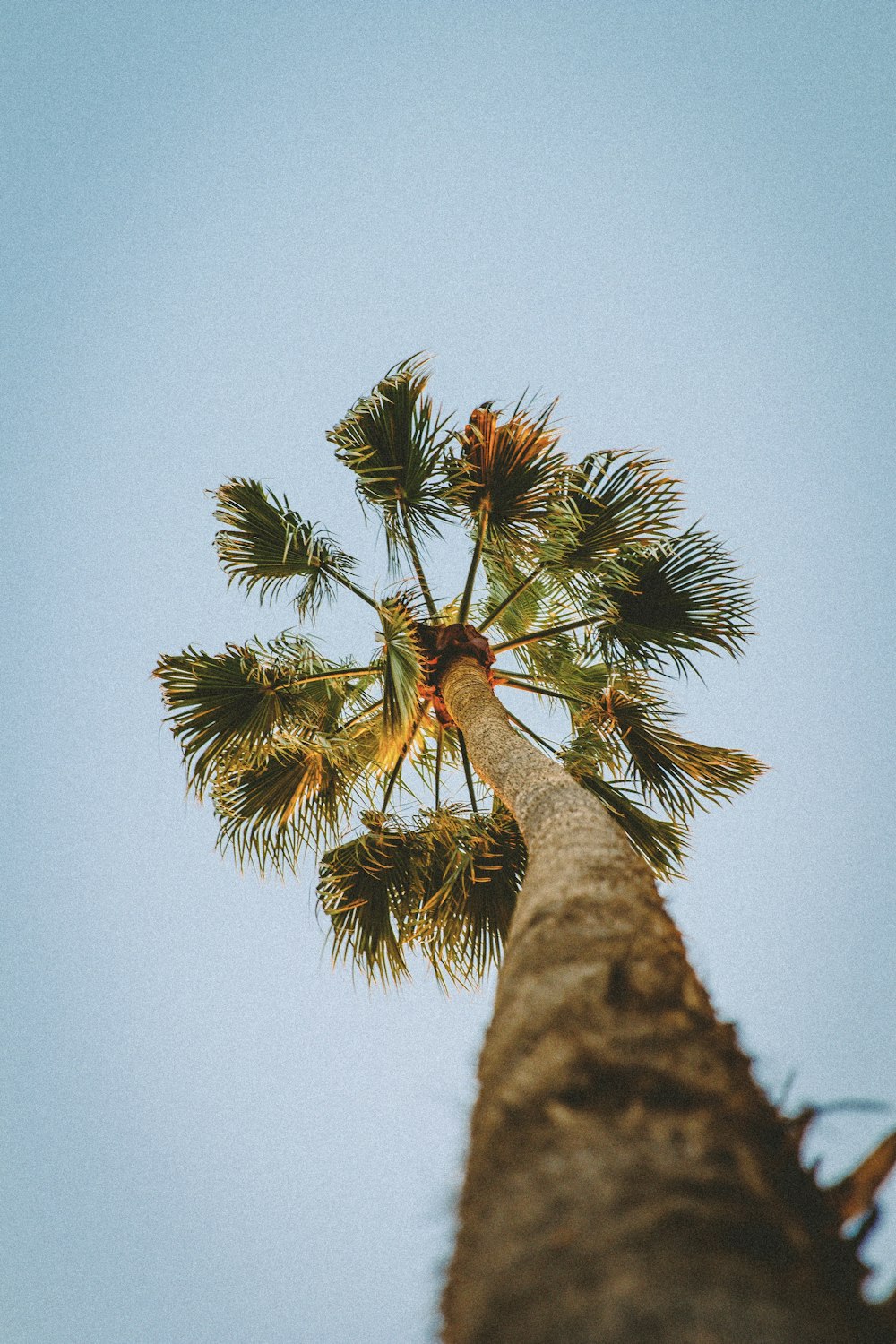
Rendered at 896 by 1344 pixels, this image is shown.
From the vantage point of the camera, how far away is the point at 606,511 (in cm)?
514

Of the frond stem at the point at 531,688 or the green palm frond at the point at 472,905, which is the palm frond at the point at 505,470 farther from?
the green palm frond at the point at 472,905

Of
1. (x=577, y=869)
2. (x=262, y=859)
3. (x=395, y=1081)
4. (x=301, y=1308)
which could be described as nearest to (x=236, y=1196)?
(x=301, y=1308)

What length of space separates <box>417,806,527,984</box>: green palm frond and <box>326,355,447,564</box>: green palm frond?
7.87ft

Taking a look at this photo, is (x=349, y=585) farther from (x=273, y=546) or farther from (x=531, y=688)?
(x=531, y=688)

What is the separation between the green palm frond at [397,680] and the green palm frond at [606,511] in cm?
129

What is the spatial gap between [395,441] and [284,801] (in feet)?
9.27

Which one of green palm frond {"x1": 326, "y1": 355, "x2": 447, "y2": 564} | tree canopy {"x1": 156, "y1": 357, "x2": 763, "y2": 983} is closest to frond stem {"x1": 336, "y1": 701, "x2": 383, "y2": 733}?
tree canopy {"x1": 156, "y1": 357, "x2": 763, "y2": 983}

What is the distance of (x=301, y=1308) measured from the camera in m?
47.2

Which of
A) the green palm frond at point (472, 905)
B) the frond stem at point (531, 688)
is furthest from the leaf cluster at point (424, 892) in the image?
the frond stem at point (531, 688)

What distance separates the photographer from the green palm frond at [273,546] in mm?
5535

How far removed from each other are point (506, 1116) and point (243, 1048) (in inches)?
2651

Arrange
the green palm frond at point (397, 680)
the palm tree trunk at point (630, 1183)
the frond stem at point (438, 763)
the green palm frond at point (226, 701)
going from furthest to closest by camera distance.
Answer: the frond stem at point (438, 763)
the green palm frond at point (226, 701)
the green palm frond at point (397, 680)
the palm tree trunk at point (630, 1183)

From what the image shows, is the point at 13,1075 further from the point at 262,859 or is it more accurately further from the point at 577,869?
the point at 577,869

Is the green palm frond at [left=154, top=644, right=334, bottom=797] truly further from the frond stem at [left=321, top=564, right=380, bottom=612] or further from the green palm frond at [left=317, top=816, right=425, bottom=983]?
the green palm frond at [left=317, top=816, right=425, bottom=983]
